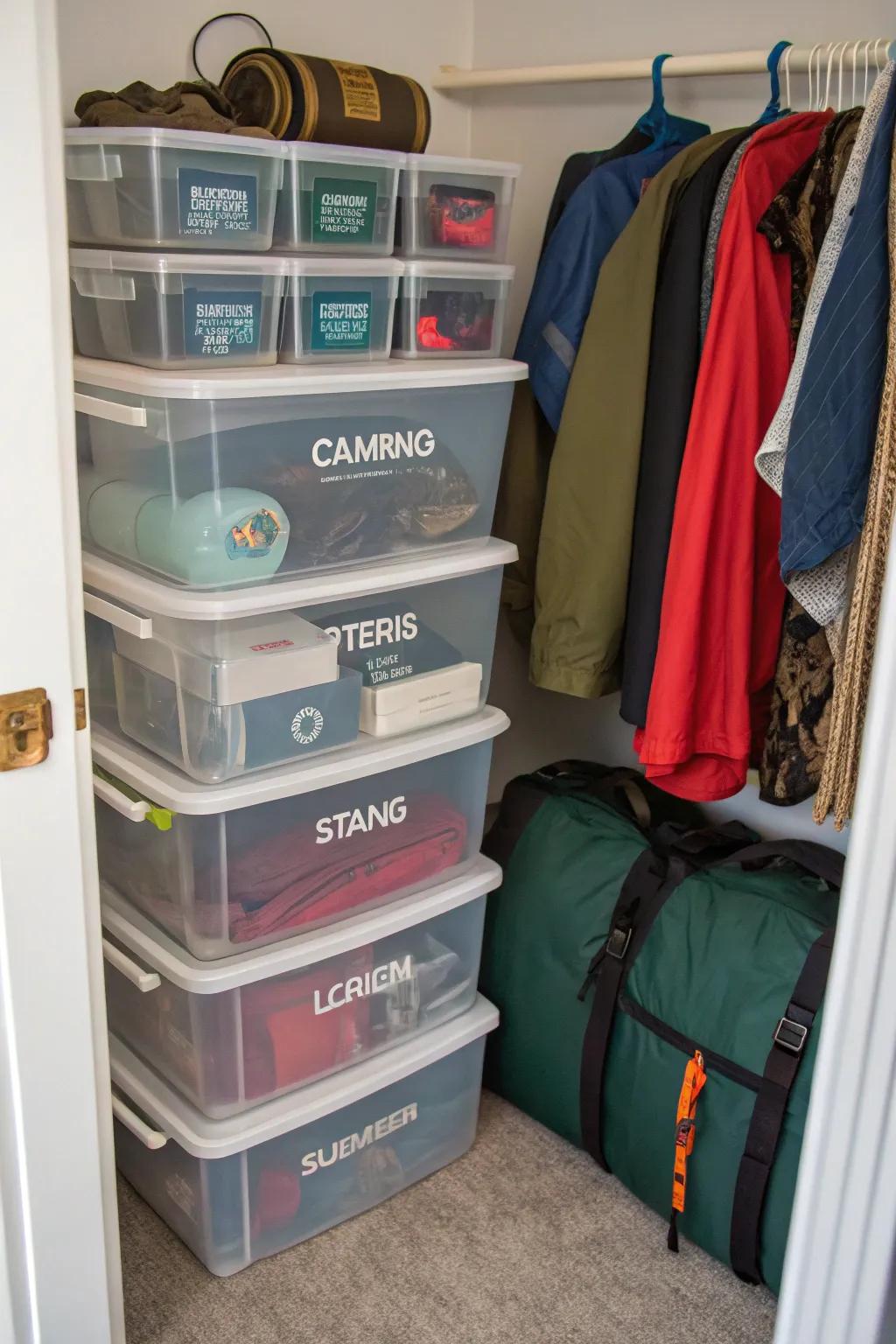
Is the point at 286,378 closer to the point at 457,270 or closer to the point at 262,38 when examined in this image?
the point at 457,270

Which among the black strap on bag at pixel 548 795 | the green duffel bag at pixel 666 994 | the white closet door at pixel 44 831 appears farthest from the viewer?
the black strap on bag at pixel 548 795

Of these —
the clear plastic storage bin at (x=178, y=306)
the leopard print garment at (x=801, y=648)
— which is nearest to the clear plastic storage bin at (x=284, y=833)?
the leopard print garment at (x=801, y=648)

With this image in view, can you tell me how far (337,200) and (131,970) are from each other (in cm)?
92

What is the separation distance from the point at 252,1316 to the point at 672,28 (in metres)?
1.82

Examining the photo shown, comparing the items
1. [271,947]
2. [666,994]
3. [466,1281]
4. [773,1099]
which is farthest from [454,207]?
[466,1281]

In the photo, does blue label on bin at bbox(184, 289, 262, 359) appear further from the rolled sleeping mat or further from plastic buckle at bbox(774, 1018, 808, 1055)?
plastic buckle at bbox(774, 1018, 808, 1055)

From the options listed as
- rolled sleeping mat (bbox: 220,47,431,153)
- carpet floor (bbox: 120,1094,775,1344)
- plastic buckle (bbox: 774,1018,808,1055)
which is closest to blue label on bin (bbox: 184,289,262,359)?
rolled sleeping mat (bbox: 220,47,431,153)

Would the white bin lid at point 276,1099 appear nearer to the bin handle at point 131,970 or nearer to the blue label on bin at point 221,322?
the bin handle at point 131,970

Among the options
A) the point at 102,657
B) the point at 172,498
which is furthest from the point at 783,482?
the point at 102,657

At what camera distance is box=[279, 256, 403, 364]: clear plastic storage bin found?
1.42 meters

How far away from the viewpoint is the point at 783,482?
1.36 metres

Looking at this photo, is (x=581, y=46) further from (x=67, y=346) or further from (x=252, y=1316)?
(x=252, y=1316)

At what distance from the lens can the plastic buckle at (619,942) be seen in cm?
175

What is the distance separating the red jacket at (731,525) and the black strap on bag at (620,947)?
146mm
